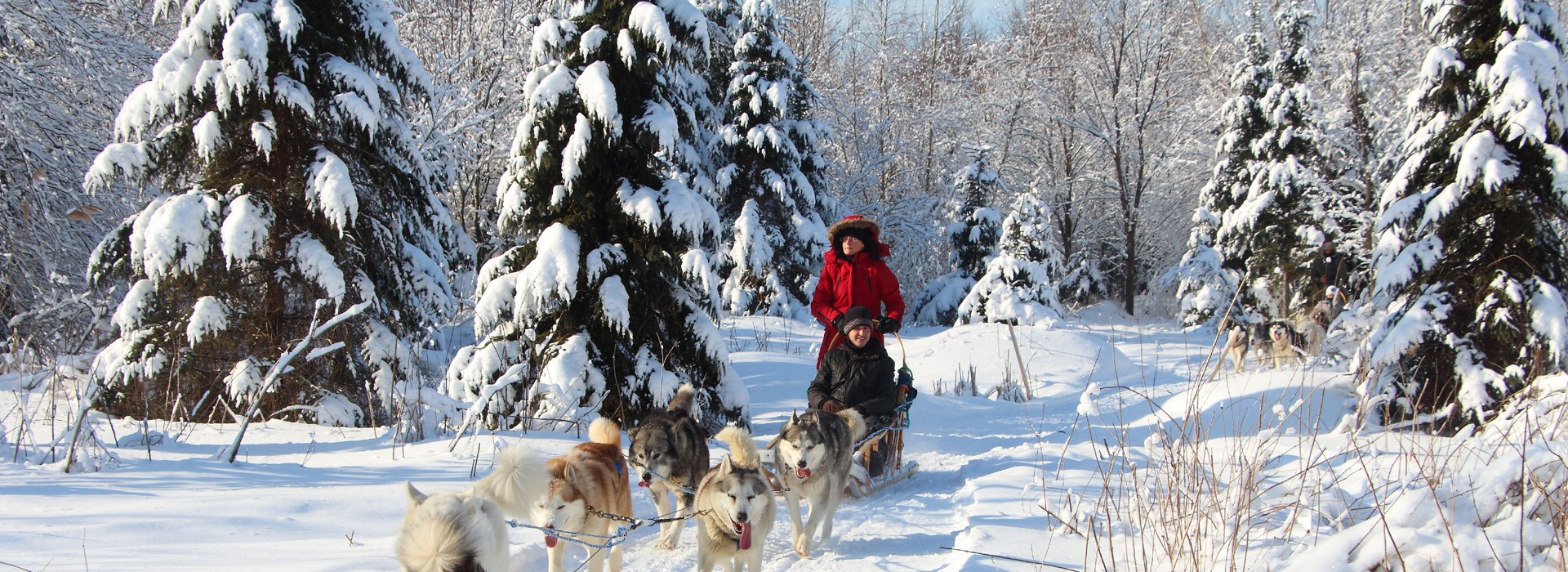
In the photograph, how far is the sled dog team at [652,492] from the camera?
3.14 m

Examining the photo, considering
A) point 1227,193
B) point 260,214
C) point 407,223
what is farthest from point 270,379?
point 1227,193

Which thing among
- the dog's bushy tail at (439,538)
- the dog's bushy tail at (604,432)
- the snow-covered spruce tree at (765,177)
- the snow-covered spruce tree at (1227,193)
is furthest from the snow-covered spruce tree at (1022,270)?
the dog's bushy tail at (439,538)

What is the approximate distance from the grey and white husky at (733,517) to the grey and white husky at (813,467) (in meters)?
0.60

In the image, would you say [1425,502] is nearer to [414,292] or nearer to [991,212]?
[414,292]

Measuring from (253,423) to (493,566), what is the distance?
17.3ft

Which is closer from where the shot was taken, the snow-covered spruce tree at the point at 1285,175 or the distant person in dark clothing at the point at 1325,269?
the distant person in dark clothing at the point at 1325,269

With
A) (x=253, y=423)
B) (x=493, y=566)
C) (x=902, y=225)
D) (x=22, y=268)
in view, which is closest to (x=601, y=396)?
(x=253, y=423)

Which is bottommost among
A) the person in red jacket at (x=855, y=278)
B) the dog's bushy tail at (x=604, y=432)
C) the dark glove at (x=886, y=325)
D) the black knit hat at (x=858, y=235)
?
the dog's bushy tail at (x=604, y=432)

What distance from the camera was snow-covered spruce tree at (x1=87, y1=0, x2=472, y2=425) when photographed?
295 inches

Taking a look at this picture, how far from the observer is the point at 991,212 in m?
26.0

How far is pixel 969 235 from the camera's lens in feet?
86.7

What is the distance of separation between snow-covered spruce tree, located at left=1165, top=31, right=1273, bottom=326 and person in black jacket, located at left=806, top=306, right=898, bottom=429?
18.0m

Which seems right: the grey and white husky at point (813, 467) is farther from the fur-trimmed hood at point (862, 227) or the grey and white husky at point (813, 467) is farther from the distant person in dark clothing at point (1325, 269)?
the distant person in dark clothing at point (1325, 269)

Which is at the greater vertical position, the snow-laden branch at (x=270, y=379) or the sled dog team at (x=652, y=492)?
the snow-laden branch at (x=270, y=379)
